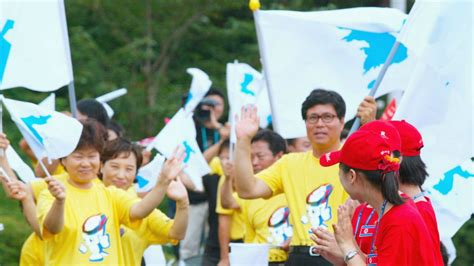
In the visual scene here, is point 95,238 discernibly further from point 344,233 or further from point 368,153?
point 368,153

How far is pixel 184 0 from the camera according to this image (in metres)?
16.8

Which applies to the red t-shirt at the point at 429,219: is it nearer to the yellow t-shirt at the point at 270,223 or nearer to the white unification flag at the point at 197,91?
the yellow t-shirt at the point at 270,223

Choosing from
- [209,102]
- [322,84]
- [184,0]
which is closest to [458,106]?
[322,84]

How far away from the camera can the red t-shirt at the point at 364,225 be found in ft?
20.0

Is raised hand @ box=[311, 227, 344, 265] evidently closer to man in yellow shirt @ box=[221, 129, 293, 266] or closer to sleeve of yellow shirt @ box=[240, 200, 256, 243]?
man in yellow shirt @ box=[221, 129, 293, 266]

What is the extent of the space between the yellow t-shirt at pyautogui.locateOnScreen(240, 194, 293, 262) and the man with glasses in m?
1.26

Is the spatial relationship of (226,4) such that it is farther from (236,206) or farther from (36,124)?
(36,124)

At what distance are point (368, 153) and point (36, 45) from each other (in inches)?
146

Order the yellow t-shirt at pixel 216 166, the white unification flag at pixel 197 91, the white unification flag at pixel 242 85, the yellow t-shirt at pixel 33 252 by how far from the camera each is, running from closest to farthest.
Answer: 1. the yellow t-shirt at pixel 33 252
2. the white unification flag at pixel 242 85
3. the white unification flag at pixel 197 91
4. the yellow t-shirt at pixel 216 166

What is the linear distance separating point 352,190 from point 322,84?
329 cm

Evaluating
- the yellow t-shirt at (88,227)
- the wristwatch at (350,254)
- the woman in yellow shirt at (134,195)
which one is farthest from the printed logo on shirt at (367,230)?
the yellow t-shirt at (88,227)

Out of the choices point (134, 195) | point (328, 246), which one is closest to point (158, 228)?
point (134, 195)

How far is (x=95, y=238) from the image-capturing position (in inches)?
302

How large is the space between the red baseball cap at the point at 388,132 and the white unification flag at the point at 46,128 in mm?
2474
